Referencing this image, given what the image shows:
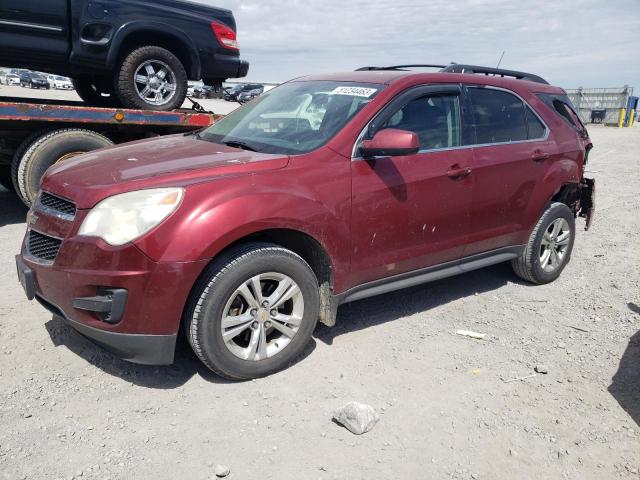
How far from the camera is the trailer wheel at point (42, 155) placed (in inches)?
217

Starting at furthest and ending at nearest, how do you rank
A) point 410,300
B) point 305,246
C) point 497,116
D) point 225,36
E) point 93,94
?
point 93,94 < point 225,36 < point 410,300 < point 497,116 < point 305,246

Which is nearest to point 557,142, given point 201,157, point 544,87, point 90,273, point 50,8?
point 544,87

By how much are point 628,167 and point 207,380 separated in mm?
12493

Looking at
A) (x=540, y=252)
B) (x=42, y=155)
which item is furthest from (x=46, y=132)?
(x=540, y=252)

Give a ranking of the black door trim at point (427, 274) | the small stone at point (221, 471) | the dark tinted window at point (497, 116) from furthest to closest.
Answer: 1. the dark tinted window at point (497, 116)
2. the black door trim at point (427, 274)
3. the small stone at point (221, 471)

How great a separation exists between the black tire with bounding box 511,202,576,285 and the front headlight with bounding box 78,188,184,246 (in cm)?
315

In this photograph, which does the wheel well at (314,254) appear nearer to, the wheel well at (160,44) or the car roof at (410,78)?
the car roof at (410,78)

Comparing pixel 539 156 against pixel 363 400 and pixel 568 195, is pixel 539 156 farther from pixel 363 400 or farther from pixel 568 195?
pixel 363 400

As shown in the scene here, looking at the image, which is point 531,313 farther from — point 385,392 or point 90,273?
point 90,273

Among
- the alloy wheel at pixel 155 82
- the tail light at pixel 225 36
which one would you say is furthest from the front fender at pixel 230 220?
the tail light at pixel 225 36

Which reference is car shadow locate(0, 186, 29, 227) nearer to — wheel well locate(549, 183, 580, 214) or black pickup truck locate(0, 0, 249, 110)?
black pickup truck locate(0, 0, 249, 110)

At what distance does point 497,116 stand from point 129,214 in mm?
2915

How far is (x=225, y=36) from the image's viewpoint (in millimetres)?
7070

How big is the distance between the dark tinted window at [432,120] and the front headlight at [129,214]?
1.52m
